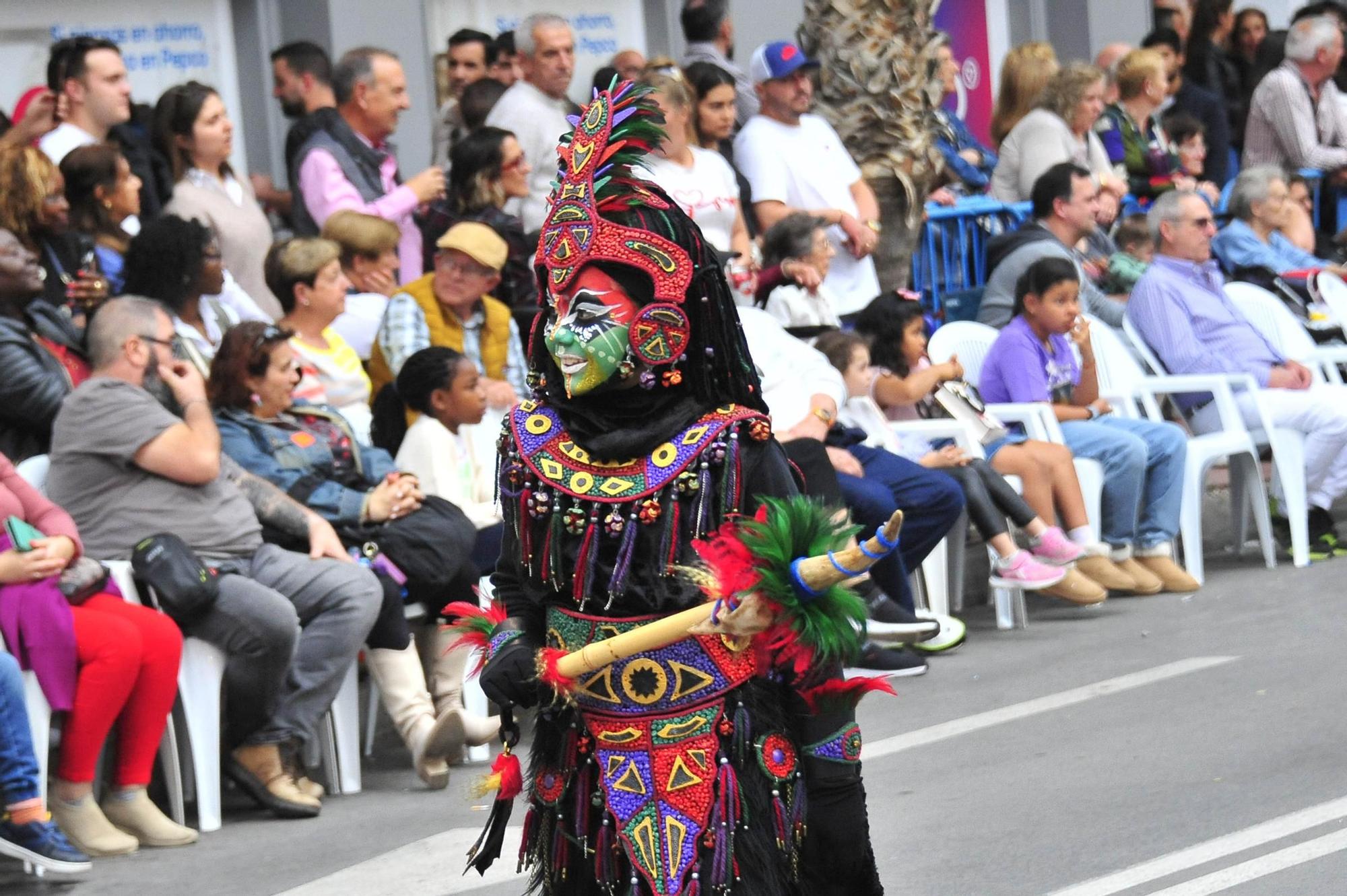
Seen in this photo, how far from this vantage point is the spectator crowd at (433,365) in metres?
6.81

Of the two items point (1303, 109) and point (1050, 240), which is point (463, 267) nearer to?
point (1050, 240)

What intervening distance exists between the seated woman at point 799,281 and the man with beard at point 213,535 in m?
3.04

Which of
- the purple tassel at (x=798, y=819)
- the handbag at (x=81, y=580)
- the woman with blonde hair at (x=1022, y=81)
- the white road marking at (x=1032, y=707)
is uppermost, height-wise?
the woman with blonde hair at (x=1022, y=81)

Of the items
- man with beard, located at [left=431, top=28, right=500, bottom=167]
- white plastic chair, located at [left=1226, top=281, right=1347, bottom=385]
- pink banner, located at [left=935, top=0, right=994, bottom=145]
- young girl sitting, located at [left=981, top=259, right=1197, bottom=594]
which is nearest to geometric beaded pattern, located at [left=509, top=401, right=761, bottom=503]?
young girl sitting, located at [left=981, top=259, right=1197, bottom=594]

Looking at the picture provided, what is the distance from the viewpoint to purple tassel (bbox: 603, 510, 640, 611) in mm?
4082

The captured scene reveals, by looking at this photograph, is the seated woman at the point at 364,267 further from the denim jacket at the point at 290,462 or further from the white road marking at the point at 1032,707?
the white road marking at the point at 1032,707

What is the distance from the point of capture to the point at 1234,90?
54.6 ft

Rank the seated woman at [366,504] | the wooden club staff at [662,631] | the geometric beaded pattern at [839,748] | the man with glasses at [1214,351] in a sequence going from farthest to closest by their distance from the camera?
the man with glasses at [1214,351] < the seated woman at [366,504] < the geometric beaded pattern at [839,748] < the wooden club staff at [662,631]

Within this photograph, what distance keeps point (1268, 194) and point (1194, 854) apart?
7922mm

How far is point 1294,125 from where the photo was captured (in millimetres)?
15188

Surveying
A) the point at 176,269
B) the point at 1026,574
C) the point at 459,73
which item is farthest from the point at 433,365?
the point at 459,73

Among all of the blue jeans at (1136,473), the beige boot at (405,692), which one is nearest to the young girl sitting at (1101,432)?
the blue jeans at (1136,473)

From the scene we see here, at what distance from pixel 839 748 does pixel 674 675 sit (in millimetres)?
351

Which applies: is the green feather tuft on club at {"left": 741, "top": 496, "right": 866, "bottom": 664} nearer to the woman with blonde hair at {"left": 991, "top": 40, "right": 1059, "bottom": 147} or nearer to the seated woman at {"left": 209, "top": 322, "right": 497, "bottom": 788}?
the seated woman at {"left": 209, "top": 322, "right": 497, "bottom": 788}
